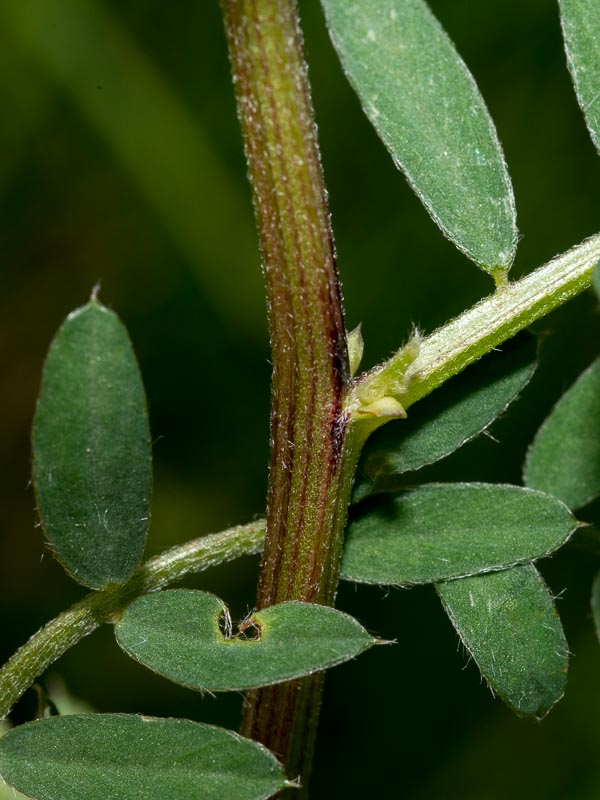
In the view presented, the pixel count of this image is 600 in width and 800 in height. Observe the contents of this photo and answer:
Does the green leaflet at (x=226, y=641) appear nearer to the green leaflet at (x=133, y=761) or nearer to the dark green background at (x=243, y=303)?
the green leaflet at (x=133, y=761)

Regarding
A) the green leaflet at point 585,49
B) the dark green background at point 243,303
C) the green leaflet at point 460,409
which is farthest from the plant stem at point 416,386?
the dark green background at point 243,303

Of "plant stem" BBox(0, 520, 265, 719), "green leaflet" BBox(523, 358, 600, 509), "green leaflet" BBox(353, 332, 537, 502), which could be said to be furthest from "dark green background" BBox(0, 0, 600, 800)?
"plant stem" BBox(0, 520, 265, 719)

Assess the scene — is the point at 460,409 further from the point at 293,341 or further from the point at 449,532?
the point at 293,341

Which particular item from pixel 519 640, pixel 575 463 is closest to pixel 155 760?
pixel 519 640

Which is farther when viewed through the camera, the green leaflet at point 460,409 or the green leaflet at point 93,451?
the green leaflet at point 460,409

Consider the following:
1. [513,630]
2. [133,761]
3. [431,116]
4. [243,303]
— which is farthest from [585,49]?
[243,303]

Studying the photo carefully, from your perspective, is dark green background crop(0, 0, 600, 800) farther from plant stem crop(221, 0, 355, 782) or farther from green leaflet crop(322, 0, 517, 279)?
plant stem crop(221, 0, 355, 782)
